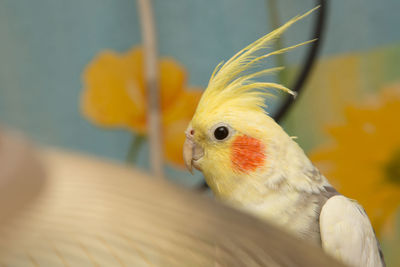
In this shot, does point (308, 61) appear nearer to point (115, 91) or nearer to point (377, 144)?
point (377, 144)

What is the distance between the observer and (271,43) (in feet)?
0.81

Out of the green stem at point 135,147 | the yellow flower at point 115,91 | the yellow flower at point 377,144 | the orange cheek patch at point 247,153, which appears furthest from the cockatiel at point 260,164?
the green stem at point 135,147

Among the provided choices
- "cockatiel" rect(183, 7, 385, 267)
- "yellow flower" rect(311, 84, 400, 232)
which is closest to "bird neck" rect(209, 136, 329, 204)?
"cockatiel" rect(183, 7, 385, 267)

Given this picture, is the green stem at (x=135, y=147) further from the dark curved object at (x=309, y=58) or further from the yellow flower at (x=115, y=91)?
the dark curved object at (x=309, y=58)

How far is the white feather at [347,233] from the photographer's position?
25 cm

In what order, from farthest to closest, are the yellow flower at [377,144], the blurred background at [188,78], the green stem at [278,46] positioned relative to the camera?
the yellow flower at [377,144], the blurred background at [188,78], the green stem at [278,46]

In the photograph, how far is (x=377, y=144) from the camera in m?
0.79

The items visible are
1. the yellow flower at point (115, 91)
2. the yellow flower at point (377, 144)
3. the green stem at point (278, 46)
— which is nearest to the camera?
the green stem at point (278, 46)

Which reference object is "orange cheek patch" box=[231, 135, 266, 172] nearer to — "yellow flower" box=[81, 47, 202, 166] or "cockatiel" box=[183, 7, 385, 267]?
"cockatiel" box=[183, 7, 385, 267]

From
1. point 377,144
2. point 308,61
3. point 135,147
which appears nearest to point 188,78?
point 308,61

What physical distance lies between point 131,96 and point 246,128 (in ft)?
2.41

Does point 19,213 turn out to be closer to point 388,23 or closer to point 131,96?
point 388,23

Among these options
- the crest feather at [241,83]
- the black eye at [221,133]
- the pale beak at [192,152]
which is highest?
the crest feather at [241,83]

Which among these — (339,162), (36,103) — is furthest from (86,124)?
(339,162)
